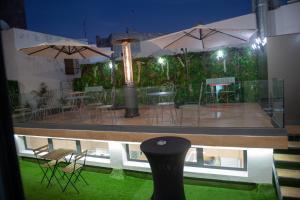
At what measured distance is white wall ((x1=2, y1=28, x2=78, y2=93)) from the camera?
11.2 meters

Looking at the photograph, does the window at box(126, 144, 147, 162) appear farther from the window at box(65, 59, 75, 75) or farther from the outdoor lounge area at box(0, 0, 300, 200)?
the window at box(65, 59, 75, 75)

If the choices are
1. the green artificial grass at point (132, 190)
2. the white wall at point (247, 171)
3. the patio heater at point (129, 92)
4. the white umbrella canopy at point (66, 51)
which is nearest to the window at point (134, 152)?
the white wall at point (247, 171)

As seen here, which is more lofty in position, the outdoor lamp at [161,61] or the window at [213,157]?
the outdoor lamp at [161,61]

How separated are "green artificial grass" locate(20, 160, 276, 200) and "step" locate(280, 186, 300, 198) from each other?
53cm

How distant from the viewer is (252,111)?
5926 millimetres

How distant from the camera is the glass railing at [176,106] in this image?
5.45 metres

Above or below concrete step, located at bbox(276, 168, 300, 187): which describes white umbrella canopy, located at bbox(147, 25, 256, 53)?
above

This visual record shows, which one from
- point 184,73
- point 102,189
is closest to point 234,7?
point 184,73

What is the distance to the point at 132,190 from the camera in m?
5.66

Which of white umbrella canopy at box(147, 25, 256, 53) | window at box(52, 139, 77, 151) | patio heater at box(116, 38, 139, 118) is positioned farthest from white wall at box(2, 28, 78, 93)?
white umbrella canopy at box(147, 25, 256, 53)

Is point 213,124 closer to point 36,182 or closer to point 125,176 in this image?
point 125,176

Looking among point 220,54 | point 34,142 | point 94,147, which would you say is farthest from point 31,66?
point 220,54

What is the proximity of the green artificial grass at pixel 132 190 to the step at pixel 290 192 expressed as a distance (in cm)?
53

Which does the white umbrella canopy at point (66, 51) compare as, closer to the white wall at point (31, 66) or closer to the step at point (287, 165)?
the white wall at point (31, 66)
